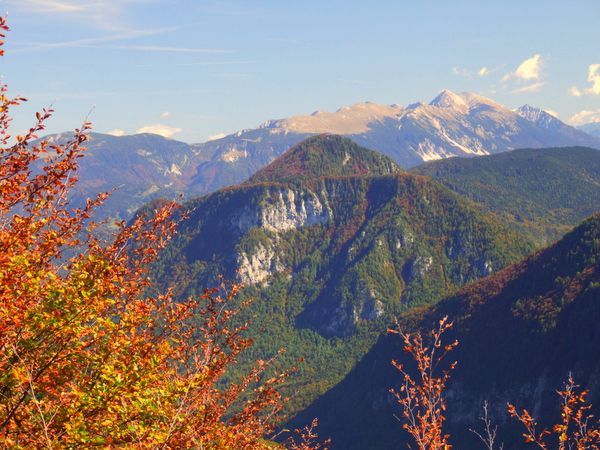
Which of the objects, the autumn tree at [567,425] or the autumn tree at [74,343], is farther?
the autumn tree at [567,425]

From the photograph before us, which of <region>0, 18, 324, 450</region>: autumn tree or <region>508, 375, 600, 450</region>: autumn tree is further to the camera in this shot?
<region>508, 375, 600, 450</region>: autumn tree

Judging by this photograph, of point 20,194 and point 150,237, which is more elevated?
point 20,194

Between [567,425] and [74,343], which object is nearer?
[74,343]

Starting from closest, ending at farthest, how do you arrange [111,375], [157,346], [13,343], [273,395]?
[13,343] → [111,375] → [157,346] → [273,395]

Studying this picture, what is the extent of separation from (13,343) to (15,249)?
234 centimetres

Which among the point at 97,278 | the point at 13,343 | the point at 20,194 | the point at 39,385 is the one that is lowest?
the point at 39,385

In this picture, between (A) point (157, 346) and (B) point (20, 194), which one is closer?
(B) point (20, 194)

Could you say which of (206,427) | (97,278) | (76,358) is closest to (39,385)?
(76,358)

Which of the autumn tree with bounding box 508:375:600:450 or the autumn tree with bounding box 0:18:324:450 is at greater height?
the autumn tree with bounding box 0:18:324:450

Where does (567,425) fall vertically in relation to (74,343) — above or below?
below

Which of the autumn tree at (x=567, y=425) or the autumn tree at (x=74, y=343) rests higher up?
the autumn tree at (x=74, y=343)

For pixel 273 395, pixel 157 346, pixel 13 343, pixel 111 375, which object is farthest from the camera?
pixel 273 395

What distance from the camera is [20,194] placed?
14.1m

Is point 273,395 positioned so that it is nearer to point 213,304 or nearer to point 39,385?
point 213,304
